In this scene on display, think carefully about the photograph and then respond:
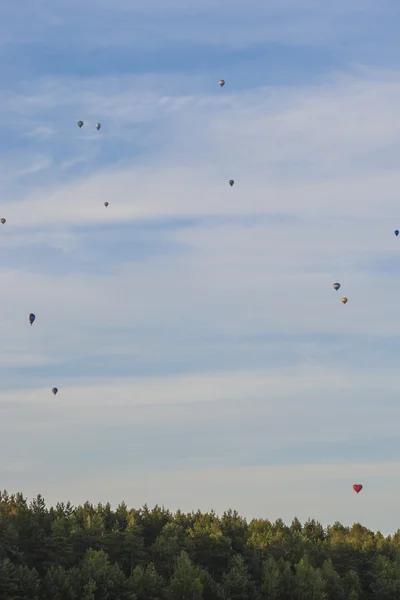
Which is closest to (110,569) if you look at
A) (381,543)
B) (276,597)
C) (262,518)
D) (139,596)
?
(139,596)

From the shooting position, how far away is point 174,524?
79.1 metres

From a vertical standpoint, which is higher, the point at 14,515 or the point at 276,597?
the point at 14,515

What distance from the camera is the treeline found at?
217 ft

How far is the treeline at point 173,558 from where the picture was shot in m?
66.2

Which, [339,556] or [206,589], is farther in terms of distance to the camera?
[339,556]

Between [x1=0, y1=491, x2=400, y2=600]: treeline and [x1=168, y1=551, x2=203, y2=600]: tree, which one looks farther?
[x1=168, y1=551, x2=203, y2=600]: tree

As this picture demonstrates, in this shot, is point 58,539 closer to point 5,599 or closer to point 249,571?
point 5,599

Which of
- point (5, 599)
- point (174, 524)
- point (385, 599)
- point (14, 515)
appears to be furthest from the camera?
point (385, 599)

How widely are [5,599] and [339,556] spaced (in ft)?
120

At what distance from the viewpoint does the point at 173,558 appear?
74.9 m

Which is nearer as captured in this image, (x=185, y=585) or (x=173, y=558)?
(x=185, y=585)

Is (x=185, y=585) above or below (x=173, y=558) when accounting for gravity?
below

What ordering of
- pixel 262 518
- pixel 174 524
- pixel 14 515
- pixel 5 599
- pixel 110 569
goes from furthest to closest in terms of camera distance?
pixel 262 518
pixel 174 524
pixel 14 515
pixel 110 569
pixel 5 599

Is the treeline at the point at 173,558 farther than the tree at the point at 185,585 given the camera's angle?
No
